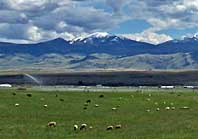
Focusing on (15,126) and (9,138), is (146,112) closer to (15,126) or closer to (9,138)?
(15,126)

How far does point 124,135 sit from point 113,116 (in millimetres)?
14284

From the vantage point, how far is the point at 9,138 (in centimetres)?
3184

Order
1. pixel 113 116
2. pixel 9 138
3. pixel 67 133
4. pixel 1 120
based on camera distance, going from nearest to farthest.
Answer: pixel 9 138
pixel 67 133
pixel 1 120
pixel 113 116

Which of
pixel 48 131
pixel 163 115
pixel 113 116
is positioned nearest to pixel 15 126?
pixel 48 131

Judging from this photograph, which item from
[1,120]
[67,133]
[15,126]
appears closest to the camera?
[67,133]

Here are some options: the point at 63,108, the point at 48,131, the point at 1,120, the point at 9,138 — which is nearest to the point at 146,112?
the point at 63,108

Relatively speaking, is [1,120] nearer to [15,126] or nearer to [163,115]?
[15,126]

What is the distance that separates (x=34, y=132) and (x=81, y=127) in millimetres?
3308

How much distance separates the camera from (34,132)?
1372 inches

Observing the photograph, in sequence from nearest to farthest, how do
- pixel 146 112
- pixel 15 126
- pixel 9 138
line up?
pixel 9 138 → pixel 15 126 → pixel 146 112

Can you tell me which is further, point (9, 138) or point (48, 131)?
point (48, 131)

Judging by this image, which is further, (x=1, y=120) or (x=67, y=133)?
(x=1, y=120)

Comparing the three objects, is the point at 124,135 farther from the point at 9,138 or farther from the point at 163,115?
the point at 163,115

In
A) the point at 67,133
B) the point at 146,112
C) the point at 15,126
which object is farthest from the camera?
the point at 146,112
